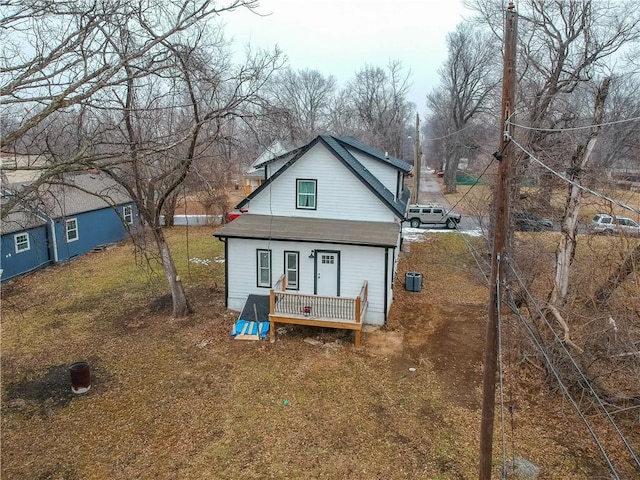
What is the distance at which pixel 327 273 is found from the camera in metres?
14.6

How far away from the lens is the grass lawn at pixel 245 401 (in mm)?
8422

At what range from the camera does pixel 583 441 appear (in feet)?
29.6

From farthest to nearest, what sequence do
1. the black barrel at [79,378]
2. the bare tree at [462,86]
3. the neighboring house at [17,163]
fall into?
the bare tree at [462,86], the black barrel at [79,378], the neighboring house at [17,163]

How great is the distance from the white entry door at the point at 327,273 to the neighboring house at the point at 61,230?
8.69m

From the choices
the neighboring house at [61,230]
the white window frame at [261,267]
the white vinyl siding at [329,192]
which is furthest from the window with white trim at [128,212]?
the white window frame at [261,267]

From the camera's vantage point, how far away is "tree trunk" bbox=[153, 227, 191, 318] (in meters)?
14.6

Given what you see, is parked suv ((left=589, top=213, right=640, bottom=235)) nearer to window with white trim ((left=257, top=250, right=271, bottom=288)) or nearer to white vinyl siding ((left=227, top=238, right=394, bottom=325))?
white vinyl siding ((left=227, top=238, right=394, bottom=325))

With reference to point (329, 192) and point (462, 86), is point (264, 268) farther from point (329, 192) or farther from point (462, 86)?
point (462, 86)

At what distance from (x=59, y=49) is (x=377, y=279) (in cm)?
1057

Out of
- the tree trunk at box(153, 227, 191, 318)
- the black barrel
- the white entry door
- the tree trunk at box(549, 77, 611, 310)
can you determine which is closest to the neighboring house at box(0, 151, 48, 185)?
the tree trunk at box(153, 227, 191, 318)

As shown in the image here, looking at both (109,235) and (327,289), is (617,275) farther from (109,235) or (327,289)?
(109,235)

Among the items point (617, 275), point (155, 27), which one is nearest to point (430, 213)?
point (617, 275)

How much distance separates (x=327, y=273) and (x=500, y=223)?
895 centimetres

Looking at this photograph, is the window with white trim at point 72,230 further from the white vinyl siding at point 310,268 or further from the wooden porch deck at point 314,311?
the wooden porch deck at point 314,311
